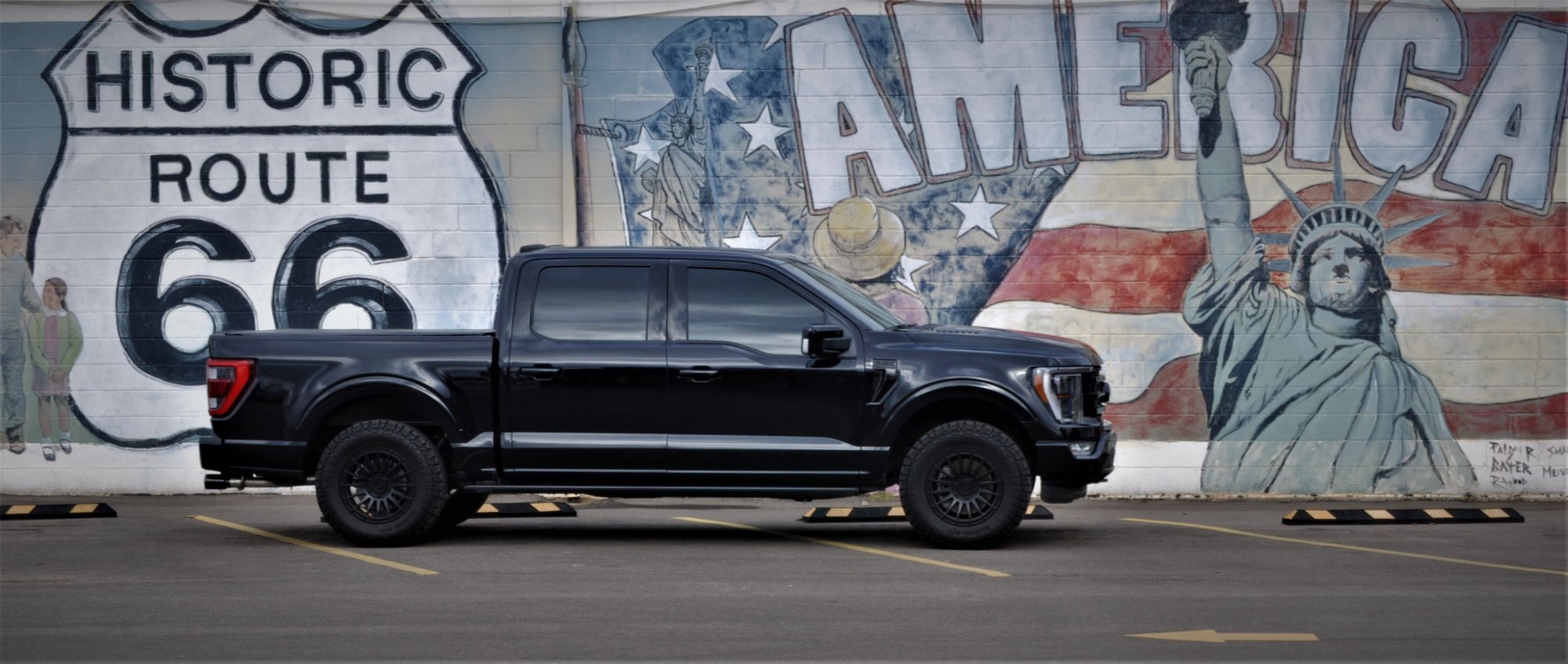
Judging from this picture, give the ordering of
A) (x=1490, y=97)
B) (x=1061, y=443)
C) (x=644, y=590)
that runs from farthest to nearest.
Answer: (x=1490, y=97)
(x=1061, y=443)
(x=644, y=590)

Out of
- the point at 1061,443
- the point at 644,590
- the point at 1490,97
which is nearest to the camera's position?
the point at 644,590

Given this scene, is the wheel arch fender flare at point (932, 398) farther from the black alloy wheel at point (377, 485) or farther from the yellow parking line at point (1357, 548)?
the black alloy wheel at point (377, 485)

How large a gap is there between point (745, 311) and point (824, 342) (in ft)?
1.93

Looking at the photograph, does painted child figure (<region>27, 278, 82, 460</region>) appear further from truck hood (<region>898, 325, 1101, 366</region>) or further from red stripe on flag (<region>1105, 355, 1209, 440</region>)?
red stripe on flag (<region>1105, 355, 1209, 440</region>)

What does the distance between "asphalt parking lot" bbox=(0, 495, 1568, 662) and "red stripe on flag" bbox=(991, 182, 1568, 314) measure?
2792mm

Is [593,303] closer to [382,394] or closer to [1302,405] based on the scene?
[382,394]

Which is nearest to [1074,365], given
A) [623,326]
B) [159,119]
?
[623,326]

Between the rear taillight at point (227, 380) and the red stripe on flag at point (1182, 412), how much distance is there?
7.22 meters

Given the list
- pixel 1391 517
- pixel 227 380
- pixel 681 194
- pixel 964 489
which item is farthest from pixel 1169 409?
pixel 227 380

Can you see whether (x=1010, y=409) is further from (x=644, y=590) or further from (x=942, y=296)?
(x=942, y=296)

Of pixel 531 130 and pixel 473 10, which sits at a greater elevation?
pixel 473 10

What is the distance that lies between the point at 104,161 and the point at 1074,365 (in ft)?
29.8

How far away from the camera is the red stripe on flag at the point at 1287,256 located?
44.8ft

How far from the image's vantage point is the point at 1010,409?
9.46 m
